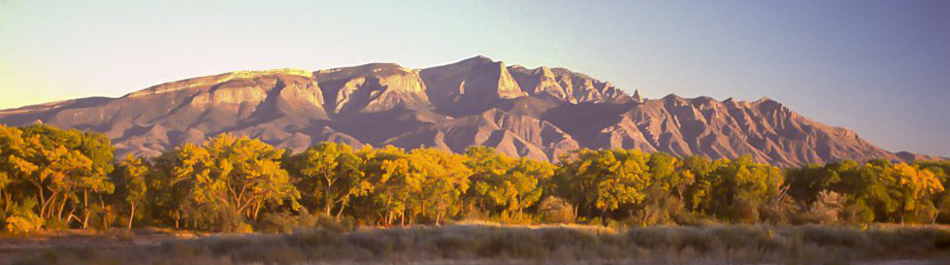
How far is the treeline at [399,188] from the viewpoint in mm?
45562

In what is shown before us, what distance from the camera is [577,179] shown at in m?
58.9

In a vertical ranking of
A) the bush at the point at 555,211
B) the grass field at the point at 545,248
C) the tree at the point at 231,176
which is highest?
the tree at the point at 231,176

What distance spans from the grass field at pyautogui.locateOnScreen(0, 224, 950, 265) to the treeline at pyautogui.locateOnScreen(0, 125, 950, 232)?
13.3 m

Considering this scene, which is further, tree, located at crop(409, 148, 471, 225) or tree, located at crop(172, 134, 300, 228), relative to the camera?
tree, located at crop(409, 148, 471, 225)

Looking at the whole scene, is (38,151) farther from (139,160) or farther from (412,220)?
(412,220)

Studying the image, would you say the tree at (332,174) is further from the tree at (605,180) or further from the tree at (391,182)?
the tree at (605,180)

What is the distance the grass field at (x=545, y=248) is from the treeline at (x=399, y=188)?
43.7 feet

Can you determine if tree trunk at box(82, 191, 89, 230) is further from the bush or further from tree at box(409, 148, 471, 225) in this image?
the bush

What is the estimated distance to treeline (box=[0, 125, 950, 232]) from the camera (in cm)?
4556

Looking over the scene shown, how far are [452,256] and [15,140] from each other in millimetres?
33898

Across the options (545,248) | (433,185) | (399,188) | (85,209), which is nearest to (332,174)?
(399,188)

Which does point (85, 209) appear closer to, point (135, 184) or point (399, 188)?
point (135, 184)

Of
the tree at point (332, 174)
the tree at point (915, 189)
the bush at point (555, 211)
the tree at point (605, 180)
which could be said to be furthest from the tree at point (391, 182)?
the tree at point (915, 189)

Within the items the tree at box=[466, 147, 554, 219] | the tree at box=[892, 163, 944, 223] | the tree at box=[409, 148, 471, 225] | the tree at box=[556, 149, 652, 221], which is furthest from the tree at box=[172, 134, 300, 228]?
the tree at box=[892, 163, 944, 223]
